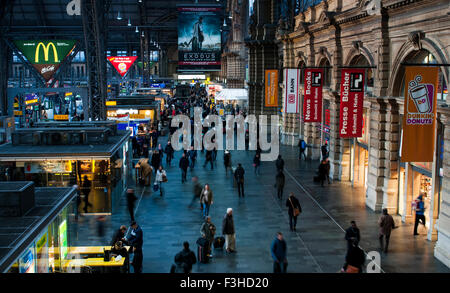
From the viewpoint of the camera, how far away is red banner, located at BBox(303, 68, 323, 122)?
Result: 92.9 feet

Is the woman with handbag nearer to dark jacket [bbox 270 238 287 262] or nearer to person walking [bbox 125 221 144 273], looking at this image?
dark jacket [bbox 270 238 287 262]

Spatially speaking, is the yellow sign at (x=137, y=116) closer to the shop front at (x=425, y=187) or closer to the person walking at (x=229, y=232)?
the shop front at (x=425, y=187)

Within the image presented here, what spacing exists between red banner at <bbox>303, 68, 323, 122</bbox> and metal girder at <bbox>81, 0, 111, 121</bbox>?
1176 cm

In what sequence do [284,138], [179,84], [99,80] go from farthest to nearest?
[179,84], [284,138], [99,80]

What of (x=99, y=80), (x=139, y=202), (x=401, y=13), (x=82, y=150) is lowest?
(x=139, y=202)

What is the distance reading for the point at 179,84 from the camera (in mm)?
138375

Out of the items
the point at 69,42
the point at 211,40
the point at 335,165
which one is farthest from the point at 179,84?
the point at 335,165

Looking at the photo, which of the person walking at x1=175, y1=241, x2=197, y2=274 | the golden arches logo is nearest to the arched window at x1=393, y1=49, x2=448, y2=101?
the person walking at x1=175, y1=241, x2=197, y2=274

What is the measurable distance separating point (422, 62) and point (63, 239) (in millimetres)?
12907

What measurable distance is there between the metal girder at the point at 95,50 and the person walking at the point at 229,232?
61.2 feet

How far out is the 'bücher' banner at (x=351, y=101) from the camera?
21.7 m

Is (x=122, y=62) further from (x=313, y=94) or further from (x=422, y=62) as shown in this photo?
(x=422, y=62)
